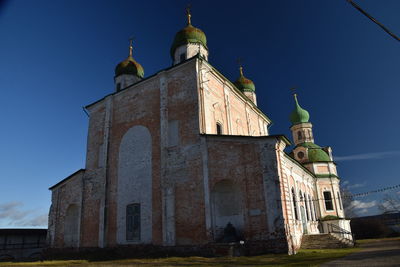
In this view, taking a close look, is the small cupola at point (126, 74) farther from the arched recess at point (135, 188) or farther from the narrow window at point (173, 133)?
the narrow window at point (173, 133)

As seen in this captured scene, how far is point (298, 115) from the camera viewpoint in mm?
32906

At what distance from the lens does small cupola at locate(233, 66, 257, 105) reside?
2905cm

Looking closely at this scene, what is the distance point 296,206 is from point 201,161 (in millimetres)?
7041

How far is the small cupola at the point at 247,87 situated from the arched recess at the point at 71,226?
693 inches

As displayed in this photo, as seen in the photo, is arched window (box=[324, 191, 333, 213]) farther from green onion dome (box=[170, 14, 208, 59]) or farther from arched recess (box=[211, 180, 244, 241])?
green onion dome (box=[170, 14, 208, 59])

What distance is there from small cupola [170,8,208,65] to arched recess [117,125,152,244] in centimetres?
576

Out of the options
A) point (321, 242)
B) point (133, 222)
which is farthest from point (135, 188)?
point (321, 242)

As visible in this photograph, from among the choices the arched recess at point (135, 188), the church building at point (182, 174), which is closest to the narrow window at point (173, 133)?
the church building at point (182, 174)

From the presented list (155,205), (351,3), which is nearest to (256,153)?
(155,205)

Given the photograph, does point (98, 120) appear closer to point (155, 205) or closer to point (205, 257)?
point (155, 205)

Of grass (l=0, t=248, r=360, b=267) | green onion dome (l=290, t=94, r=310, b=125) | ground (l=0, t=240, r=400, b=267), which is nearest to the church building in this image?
grass (l=0, t=248, r=360, b=267)

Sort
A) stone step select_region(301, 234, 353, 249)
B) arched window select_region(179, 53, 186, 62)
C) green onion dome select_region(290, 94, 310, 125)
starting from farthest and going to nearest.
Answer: green onion dome select_region(290, 94, 310, 125) < arched window select_region(179, 53, 186, 62) < stone step select_region(301, 234, 353, 249)

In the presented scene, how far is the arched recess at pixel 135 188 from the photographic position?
16922 millimetres

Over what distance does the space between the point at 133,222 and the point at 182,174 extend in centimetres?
436
